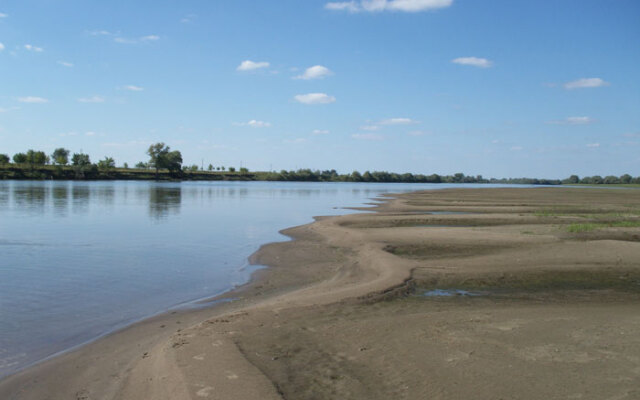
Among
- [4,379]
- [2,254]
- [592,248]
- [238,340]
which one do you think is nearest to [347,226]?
[592,248]

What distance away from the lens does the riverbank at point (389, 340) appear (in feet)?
19.1

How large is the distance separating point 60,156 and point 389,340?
195 meters

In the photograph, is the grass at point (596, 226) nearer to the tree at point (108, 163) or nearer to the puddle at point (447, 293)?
the puddle at point (447, 293)

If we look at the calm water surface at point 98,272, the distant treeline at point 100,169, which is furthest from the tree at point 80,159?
the calm water surface at point 98,272

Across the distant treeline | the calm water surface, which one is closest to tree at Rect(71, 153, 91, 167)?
the distant treeline

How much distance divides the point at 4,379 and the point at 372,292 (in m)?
7.17

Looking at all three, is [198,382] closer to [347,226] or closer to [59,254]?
[59,254]

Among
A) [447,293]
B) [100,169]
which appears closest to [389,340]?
[447,293]

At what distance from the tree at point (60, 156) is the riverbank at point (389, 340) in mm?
182058

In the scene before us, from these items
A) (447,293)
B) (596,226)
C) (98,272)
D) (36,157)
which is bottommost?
(98,272)

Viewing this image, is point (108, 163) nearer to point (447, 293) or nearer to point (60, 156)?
point (60, 156)

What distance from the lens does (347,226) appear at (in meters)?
25.7

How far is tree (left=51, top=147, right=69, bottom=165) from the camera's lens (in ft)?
554

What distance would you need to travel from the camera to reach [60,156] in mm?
173500
